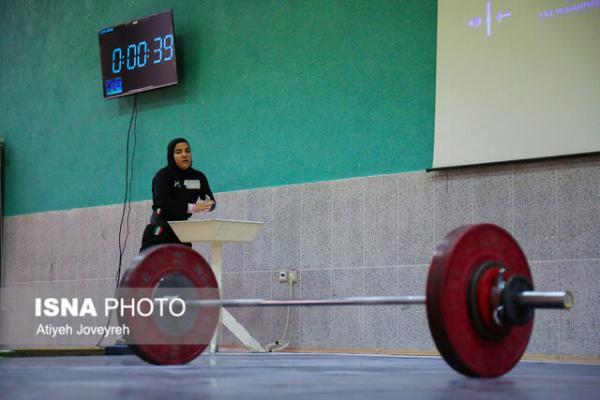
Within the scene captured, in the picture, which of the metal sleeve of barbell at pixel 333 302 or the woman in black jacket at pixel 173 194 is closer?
the metal sleeve of barbell at pixel 333 302

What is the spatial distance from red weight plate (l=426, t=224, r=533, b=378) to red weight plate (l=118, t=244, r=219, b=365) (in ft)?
4.10

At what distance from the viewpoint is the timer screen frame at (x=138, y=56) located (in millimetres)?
6773

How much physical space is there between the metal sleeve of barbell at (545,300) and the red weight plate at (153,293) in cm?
144

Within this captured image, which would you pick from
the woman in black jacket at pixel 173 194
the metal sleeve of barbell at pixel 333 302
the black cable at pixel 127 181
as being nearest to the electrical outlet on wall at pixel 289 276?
the woman in black jacket at pixel 173 194

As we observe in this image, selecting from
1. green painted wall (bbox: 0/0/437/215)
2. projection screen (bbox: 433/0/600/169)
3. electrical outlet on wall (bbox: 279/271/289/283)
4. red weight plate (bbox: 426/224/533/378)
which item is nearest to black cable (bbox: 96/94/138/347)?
green painted wall (bbox: 0/0/437/215)

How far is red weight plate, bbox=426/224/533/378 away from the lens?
2.56 meters

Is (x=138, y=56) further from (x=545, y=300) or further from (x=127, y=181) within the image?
(x=545, y=300)

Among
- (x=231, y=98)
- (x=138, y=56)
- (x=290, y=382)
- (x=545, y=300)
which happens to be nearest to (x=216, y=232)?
(x=231, y=98)

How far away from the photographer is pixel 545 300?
2596mm

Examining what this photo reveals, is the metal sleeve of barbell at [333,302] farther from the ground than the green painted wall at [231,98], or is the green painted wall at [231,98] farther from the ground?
the green painted wall at [231,98]

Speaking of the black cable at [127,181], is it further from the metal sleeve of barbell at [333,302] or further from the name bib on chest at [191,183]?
the metal sleeve of barbell at [333,302]

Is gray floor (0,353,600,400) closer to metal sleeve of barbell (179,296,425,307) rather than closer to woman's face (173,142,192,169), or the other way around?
metal sleeve of barbell (179,296,425,307)

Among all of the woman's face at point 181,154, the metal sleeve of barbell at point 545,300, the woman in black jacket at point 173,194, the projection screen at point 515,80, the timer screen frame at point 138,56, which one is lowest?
the metal sleeve of barbell at point 545,300

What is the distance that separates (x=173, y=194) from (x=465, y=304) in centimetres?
309
